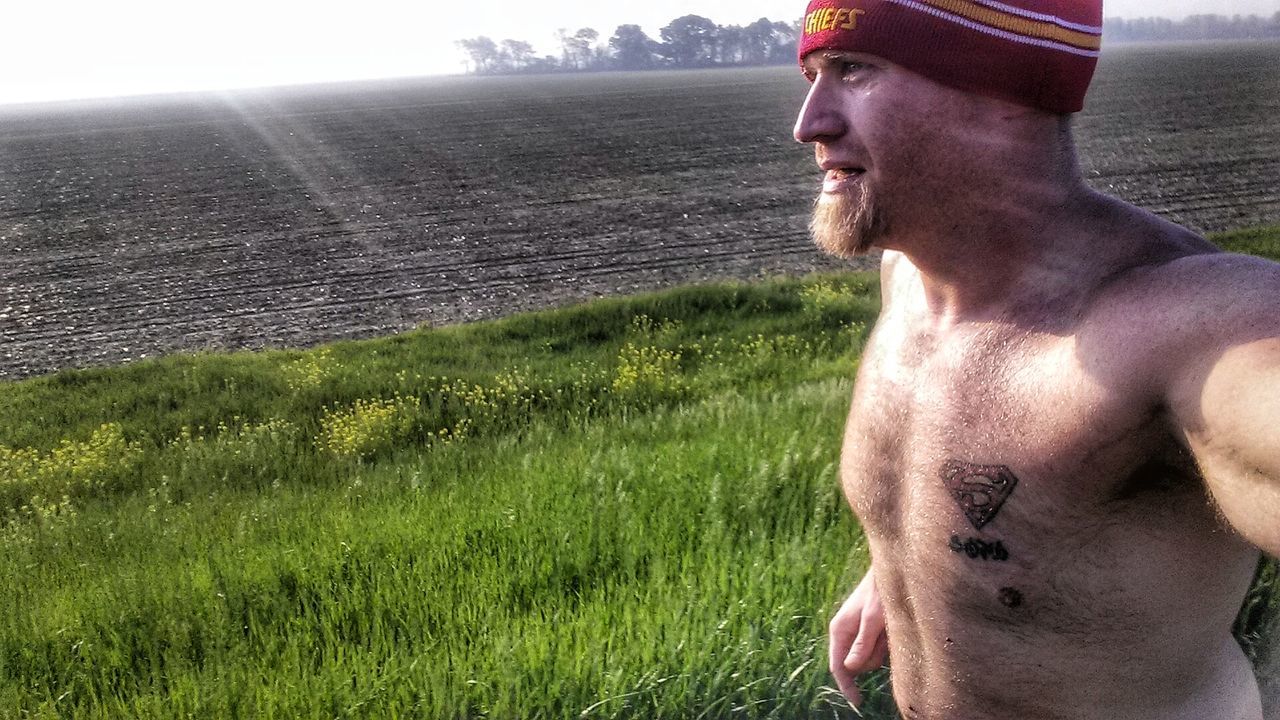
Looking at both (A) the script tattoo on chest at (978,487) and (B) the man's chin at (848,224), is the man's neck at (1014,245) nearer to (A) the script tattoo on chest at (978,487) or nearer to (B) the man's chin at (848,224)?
(B) the man's chin at (848,224)

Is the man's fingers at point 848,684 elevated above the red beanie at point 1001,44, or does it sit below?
below

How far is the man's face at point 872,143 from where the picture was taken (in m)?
1.51

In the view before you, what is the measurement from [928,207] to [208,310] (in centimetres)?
2311

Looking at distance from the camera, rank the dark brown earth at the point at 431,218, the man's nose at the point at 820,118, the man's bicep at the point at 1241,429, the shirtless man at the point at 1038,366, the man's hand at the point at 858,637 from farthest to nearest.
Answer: the dark brown earth at the point at 431,218 < the man's hand at the point at 858,637 < the man's nose at the point at 820,118 < the shirtless man at the point at 1038,366 < the man's bicep at the point at 1241,429

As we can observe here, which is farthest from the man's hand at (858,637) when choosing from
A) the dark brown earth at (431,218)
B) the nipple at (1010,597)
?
the dark brown earth at (431,218)

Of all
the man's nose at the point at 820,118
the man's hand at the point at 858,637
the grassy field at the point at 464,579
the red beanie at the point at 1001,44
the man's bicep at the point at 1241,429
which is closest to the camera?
the man's bicep at the point at 1241,429

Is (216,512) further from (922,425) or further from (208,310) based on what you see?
(208,310)

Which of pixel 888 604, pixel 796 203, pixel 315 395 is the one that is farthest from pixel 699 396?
pixel 796 203

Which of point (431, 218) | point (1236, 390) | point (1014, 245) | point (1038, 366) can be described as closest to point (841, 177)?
point (1014, 245)

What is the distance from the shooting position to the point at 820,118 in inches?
63.1

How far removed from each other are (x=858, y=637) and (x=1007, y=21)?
1.32 meters

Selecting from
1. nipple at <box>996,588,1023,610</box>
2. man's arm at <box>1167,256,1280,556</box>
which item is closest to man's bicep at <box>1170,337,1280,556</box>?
man's arm at <box>1167,256,1280,556</box>

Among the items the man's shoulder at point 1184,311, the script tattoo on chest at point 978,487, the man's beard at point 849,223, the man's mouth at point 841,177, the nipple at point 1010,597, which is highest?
the man's mouth at point 841,177

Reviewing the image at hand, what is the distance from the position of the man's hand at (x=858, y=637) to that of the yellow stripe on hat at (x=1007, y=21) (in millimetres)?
1134
